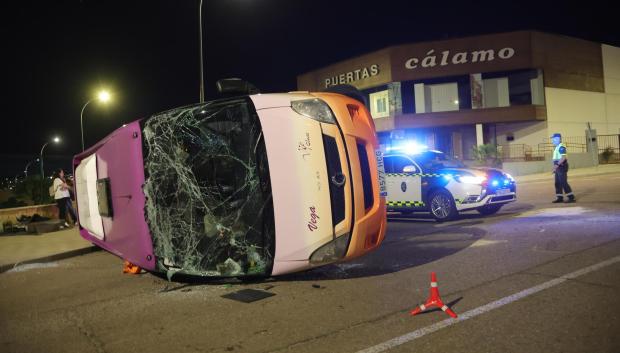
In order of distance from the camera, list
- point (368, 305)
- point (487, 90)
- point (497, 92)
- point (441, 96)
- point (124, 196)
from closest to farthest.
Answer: point (368, 305), point (124, 196), point (497, 92), point (487, 90), point (441, 96)

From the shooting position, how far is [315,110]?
565 cm

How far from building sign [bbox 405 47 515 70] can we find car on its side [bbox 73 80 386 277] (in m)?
31.9

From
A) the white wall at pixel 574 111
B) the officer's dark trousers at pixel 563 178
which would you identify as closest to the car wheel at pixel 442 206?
the officer's dark trousers at pixel 563 178

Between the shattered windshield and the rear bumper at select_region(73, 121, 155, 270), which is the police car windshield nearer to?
the shattered windshield

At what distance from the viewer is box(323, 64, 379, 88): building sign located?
38.4 m

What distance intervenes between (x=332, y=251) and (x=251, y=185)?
1.23 meters

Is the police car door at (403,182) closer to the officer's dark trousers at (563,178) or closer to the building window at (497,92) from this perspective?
the officer's dark trousers at (563,178)

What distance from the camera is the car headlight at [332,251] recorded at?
18.0 ft

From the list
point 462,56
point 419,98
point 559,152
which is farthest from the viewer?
point 419,98

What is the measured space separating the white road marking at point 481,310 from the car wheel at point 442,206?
4815 mm

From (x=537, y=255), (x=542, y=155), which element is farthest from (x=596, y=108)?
(x=537, y=255)

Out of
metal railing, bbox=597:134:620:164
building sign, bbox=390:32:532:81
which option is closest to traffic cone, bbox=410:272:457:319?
building sign, bbox=390:32:532:81

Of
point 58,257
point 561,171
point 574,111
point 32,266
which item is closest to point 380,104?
point 574,111

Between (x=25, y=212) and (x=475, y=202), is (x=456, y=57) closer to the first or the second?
(x=475, y=202)
